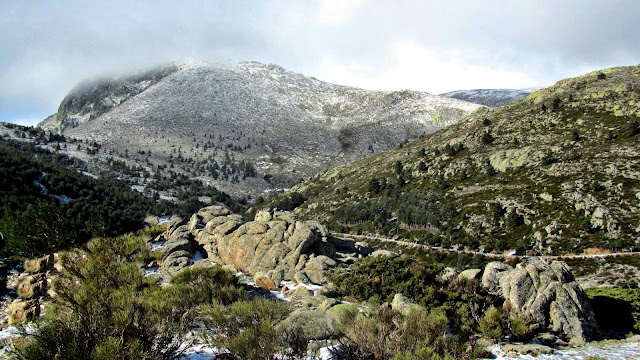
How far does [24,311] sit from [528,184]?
2292 inches

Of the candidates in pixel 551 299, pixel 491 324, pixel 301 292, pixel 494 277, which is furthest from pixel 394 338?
pixel 494 277

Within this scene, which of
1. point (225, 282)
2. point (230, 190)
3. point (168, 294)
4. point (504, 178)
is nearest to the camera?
point (168, 294)

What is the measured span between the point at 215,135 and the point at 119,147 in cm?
4785

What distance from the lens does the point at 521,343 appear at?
15977 mm

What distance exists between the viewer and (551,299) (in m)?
17.8

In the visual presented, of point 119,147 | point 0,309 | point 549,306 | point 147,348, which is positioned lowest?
point 0,309

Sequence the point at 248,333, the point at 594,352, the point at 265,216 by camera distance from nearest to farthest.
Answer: the point at 248,333 < the point at 594,352 < the point at 265,216

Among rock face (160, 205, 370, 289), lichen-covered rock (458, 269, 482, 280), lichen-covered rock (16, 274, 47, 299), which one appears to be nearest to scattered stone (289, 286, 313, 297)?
rock face (160, 205, 370, 289)

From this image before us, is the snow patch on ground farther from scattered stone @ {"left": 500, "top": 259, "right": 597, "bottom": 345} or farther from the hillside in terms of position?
the hillside

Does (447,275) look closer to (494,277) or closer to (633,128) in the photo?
(494,277)

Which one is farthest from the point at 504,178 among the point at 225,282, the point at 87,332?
the point at 87,332

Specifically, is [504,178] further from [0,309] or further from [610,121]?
[0,309]

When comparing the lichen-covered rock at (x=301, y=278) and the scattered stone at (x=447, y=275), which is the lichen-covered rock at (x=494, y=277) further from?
the lichen-covered rock at (x=301, y=278)

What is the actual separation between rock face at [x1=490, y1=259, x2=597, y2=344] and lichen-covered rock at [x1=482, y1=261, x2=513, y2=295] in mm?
658
